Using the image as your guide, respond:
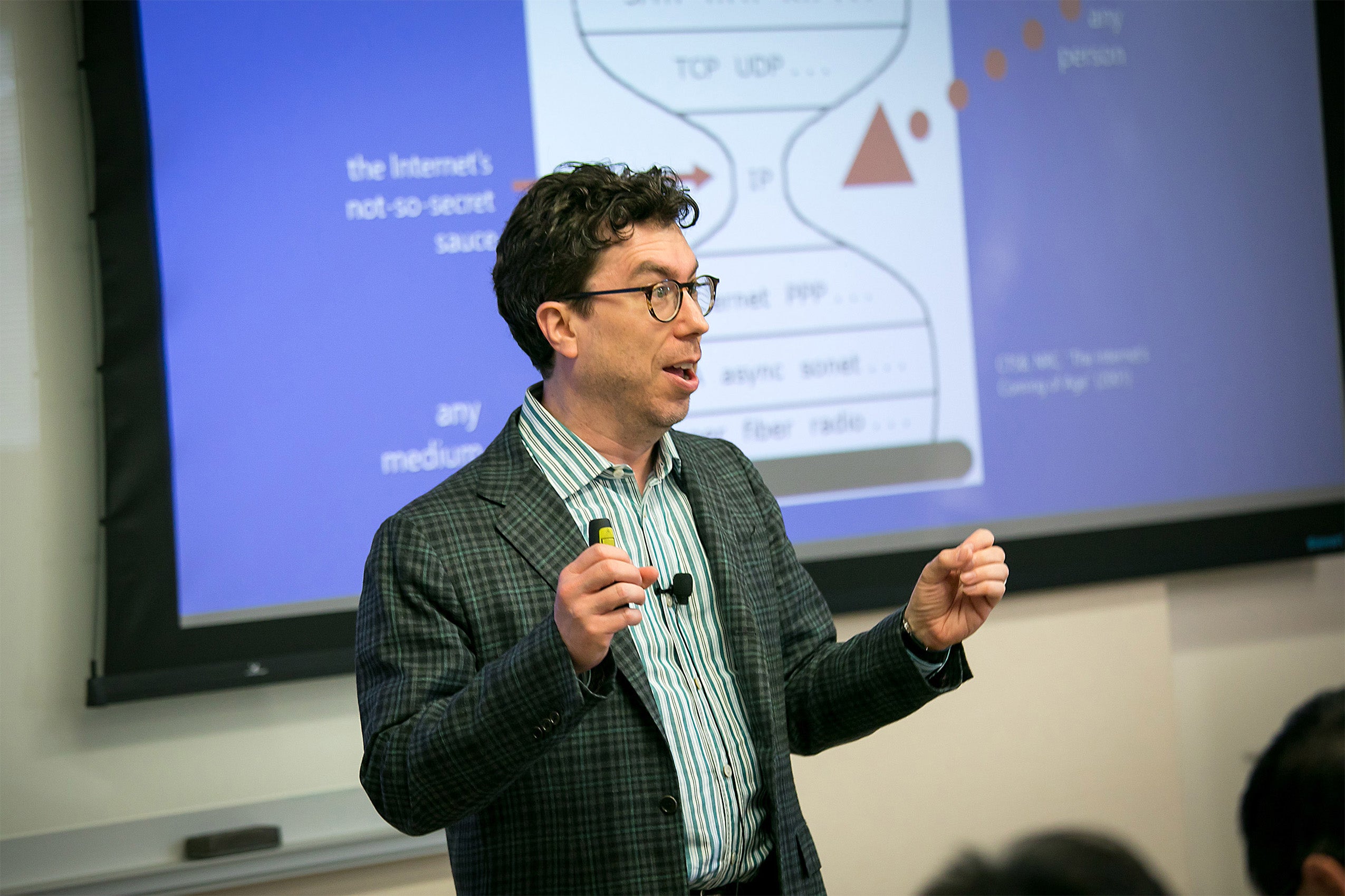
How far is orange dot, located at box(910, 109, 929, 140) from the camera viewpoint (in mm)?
2730

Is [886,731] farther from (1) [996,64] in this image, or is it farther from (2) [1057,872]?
(2) [1057,872]

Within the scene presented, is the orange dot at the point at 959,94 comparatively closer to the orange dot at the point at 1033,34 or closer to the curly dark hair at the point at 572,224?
the orange dot at the point at 1033,34

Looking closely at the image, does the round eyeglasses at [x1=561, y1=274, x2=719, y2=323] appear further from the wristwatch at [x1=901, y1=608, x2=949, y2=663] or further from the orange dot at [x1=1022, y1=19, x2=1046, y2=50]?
the orange dot at [x1=1022, y1=19, x2=1046, y2=50]

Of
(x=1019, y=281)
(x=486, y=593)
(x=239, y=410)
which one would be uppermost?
(x=1019, y=281)

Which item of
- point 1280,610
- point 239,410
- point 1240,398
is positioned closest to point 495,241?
point 239,410

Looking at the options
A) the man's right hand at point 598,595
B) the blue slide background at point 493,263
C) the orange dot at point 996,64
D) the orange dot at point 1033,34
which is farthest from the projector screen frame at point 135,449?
the orange dot at point 1033,34

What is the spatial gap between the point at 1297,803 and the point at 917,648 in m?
0.56

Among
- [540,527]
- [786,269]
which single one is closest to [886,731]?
[786,269]

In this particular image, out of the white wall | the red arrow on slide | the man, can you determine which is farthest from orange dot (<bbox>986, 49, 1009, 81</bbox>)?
the man

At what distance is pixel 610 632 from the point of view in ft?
3.89

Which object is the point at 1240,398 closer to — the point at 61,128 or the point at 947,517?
the point at 947,517

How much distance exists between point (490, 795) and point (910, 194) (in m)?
1.93

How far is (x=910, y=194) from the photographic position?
8.95 feet

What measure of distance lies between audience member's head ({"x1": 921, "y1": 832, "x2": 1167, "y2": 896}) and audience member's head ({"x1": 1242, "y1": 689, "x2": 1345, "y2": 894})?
32cm
